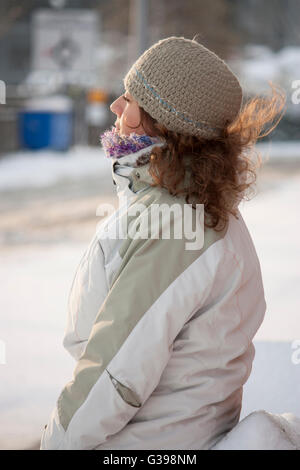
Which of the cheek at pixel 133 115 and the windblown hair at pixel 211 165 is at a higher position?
the cheek at pixel 133 115

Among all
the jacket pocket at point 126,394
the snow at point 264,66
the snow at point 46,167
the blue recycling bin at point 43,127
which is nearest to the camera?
the jacket pocket at point 126,394

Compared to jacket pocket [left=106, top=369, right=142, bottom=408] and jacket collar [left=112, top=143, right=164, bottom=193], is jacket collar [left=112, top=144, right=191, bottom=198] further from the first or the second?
jacket pocket [left=106, top=369, right=142, bottom=408]

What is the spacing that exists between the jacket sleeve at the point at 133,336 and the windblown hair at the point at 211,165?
0.13m

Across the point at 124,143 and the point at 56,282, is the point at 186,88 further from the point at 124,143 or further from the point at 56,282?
the point at 56,282

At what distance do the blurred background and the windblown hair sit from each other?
368 mm

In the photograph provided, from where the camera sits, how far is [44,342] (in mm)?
3875

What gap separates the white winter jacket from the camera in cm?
165

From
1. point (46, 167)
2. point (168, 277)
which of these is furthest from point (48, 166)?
point (168, 277)

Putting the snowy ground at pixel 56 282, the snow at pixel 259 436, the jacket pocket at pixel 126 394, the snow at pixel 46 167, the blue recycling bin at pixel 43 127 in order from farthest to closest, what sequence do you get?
the blue recycling bin at pixel 43 127 < the snow at pixel 46 167 < the snowy ground at pixel 56 282 < the snow at pixel 259 436 < the jacket pocket at pixel 126 394

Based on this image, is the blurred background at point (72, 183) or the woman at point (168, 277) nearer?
the woman at point (168, 277)

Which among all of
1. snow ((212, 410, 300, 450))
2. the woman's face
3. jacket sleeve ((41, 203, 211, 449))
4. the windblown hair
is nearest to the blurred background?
the windblown hair

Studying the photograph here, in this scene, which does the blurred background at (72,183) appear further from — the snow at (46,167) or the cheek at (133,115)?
the cheek at (133,115)

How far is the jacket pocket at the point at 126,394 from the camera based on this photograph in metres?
1.64


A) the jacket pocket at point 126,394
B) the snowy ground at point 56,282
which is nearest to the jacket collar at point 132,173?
the jacket pocket at point 126,394
